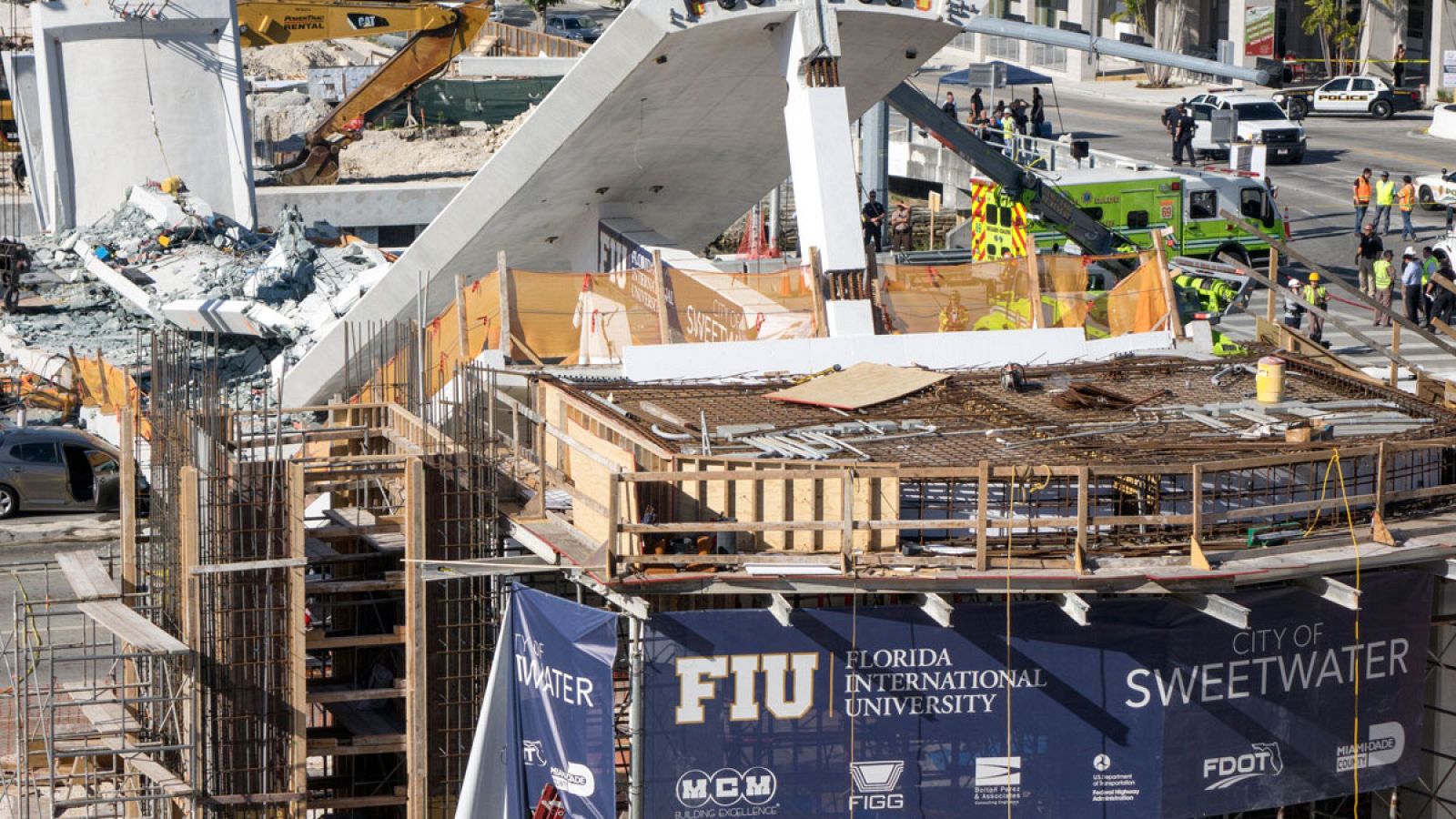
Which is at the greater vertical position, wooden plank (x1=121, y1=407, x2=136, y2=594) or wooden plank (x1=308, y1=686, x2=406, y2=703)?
wooden plank (x1=121, y1=407, x2=136, y2=594)

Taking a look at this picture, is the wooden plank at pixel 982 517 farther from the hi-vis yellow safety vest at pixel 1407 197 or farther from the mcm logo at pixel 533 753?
the hi-vis yellow safety vest at pixel 1407 197

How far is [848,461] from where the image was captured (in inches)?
742

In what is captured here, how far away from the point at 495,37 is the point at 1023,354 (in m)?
59.7

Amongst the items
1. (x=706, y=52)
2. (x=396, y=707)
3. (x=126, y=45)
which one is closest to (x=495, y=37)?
(x=126, y=45)

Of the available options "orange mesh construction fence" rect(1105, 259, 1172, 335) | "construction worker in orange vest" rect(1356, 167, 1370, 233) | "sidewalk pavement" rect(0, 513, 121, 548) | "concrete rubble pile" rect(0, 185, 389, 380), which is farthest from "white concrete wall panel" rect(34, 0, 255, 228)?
"orange mesh construction fence" rect(1105, 259, 1172, 335)

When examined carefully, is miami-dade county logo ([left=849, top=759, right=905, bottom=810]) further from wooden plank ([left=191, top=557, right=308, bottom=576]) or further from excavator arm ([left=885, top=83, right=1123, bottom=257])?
excavator arm ([left=885, top=83, right=1123, bottom=257])

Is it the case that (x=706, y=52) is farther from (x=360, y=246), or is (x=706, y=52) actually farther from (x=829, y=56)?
(x=360, y=246)

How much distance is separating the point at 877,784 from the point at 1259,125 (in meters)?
44.9

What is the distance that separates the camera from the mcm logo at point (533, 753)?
1938cm

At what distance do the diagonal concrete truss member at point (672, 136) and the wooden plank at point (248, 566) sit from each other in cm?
689

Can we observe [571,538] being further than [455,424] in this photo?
No

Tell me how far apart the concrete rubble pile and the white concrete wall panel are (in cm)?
90

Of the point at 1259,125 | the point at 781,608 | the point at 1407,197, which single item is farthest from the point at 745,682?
the point at 1259,125

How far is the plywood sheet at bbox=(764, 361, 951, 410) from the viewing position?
21703mm
